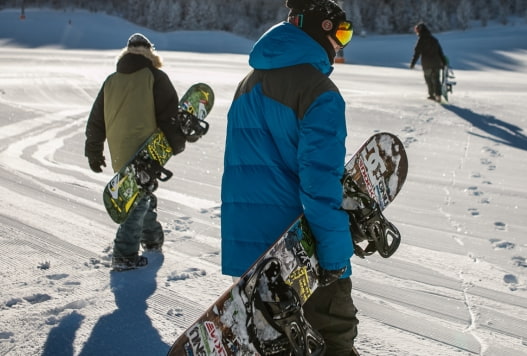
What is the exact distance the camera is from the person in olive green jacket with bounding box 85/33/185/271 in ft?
12.7

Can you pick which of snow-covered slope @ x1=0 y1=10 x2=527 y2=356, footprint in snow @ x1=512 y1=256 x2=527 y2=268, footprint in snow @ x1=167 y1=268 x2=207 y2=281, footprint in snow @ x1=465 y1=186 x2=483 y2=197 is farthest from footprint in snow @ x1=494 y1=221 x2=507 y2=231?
footprint in snow @ x1=167 y1=268 x2=207 y2=281

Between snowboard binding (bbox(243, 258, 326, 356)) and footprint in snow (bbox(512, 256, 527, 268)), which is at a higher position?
Result: snowboard binding (bbox(243, 258, 326, 356))

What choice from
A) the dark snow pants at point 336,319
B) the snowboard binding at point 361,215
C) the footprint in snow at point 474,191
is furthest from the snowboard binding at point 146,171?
the footprint in snow at point 474,191

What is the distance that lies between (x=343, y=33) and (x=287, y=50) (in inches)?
12.1

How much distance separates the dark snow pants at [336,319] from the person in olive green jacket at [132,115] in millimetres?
1880

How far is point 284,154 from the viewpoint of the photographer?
2.18 m

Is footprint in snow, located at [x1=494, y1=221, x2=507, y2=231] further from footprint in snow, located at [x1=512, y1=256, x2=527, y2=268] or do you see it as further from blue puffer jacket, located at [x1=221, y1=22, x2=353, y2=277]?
blue puffer jacket, located at [x1=221, y1=22, x2=353, y2=277]

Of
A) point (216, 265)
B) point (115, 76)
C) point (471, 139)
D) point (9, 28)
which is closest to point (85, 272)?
point (216, 265)

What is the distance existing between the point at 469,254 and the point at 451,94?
9.31 meters

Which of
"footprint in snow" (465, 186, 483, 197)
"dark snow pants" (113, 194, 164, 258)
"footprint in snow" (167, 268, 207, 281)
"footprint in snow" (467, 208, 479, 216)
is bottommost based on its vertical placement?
"footprint in snow" (167, 268, 207, 281)

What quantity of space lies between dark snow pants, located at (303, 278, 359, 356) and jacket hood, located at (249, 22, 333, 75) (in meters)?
0.89

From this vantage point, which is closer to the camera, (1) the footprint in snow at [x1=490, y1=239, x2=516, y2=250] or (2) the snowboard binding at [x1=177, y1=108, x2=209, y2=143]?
(2) the snowboard binding at [x1=177, y1=108, x2=209, y2=143]

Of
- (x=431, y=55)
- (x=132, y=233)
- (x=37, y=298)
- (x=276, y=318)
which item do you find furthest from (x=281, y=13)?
(x=276, y=318)

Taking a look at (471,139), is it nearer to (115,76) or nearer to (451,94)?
(451,94)
